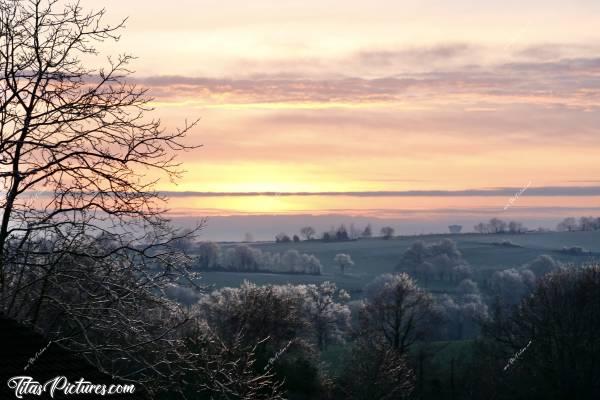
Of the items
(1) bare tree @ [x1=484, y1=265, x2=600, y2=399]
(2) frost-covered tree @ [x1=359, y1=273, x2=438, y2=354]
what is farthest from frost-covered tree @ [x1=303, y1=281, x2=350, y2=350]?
(1) bare tree @ [x1=484, y1=265, x2=600, y2=399]

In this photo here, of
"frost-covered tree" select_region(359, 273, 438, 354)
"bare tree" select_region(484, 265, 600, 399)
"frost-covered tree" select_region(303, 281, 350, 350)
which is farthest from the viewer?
"frost-covered tree" select_region(303, 281, 350, 350)

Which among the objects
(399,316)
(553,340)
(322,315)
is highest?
(553,340)

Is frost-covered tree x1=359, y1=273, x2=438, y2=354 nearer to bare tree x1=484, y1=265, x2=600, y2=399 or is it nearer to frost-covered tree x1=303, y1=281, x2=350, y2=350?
bare tree x1=484, y1=265, x2=600, y2=399

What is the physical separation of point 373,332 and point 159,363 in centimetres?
7924

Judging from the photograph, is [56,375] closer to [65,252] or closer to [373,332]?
[65,252]

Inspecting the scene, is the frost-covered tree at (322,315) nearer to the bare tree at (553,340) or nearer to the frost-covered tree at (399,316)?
the frost-covered tree at (399,316)

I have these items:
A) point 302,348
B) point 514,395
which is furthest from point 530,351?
point 302,348

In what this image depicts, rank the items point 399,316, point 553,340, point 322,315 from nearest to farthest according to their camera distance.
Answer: point 553,340, point 399,316, point 322,315

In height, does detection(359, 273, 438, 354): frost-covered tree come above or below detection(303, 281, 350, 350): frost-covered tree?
above

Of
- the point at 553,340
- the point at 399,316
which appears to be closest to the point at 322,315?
the point at 399,316

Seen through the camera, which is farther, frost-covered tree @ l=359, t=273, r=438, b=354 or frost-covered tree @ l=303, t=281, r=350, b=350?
frost-covered tree @ l=303, t=281, r=350, b=350

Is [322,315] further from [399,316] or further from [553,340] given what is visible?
[553,340]

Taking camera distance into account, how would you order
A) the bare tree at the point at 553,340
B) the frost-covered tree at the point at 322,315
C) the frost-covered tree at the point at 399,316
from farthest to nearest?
the frost-covered tree at the point at 322,315
the frost-covered tree at the point at 399,316
the bare tree at the point at 553,340

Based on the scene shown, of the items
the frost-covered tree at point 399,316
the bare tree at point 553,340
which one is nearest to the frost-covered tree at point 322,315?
the frost-covered tree at point 399,316
